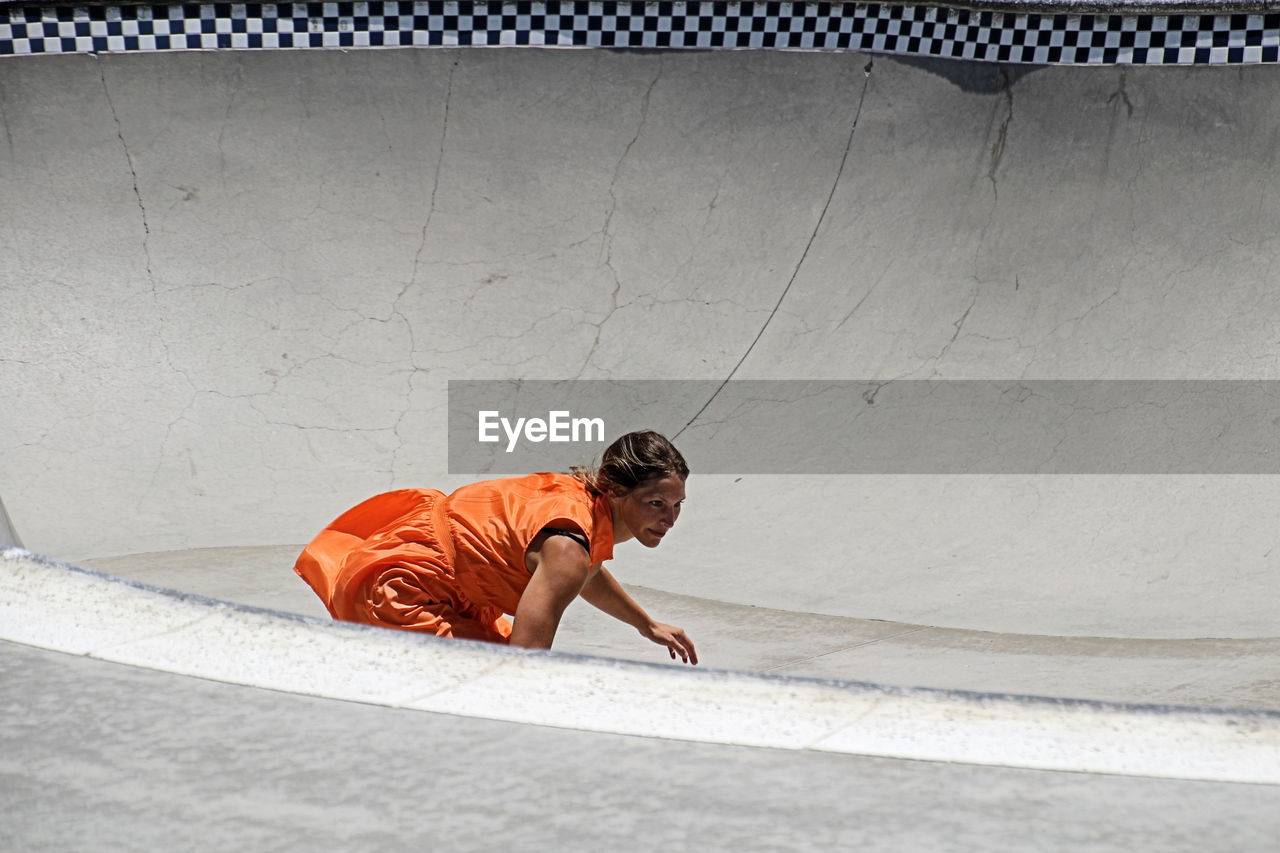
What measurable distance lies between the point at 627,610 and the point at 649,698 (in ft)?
3.77

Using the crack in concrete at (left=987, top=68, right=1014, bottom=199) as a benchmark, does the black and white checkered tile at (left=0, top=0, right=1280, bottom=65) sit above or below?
above

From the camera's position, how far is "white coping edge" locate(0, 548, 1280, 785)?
1288mm

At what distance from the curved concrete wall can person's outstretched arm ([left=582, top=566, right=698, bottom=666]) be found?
4.88 feet

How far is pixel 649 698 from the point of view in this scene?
137cm

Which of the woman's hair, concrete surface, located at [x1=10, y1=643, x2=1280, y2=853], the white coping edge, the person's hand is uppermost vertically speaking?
the woman's hair

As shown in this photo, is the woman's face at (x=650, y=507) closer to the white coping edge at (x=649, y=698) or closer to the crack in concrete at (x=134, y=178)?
the white coping edge at (x=649, y=698)

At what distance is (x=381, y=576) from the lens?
238 cm

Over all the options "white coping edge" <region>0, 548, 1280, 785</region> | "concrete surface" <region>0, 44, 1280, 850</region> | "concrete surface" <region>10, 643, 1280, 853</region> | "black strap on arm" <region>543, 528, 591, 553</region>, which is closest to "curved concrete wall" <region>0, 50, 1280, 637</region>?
"concrete surface" <region>0, 44, 1280, 850</region>

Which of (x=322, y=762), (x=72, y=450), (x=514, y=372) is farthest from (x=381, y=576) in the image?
(x=72, y=450)

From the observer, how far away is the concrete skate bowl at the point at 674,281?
4.04 meters

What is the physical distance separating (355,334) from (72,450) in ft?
3.25

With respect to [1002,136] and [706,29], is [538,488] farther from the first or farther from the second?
[1002,136]

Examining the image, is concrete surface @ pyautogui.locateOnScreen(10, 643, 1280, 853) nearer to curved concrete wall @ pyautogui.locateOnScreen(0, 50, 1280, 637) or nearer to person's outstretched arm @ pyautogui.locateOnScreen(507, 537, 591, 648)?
person's outstretched arm @ pyautogui.locateOnScreen(507, 537, 591, 648)

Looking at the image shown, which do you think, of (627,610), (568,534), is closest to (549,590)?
(568,534)
